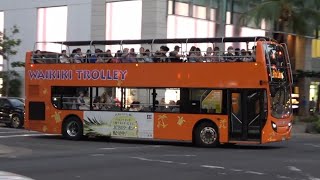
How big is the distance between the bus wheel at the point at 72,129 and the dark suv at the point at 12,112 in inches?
287

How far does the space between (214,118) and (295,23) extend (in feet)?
54.6

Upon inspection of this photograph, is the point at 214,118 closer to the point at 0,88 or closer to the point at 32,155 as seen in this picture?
the point at 32,155

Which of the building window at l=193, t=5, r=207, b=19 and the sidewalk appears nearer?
the sidewalk

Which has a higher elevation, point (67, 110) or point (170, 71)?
point (170, 71)

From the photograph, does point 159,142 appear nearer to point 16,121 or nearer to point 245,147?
point 245,147

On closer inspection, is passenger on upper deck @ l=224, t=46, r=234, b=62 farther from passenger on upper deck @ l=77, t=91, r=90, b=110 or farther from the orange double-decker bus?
passenger on upper deck @ l=77, t=91, r=90, b=110

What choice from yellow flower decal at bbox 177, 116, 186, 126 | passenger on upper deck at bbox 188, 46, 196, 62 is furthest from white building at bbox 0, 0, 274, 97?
yellow flower decal at bbox 177, 116, 186, 126

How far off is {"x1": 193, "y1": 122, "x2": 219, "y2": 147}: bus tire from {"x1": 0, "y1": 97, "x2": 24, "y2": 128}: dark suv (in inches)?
489

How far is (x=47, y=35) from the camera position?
4159 cm

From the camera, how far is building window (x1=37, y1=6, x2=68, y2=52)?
1596 inches

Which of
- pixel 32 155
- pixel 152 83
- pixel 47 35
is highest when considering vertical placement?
pixel 47 35

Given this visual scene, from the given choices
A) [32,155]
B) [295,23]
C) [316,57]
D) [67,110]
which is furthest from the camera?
[316,57]

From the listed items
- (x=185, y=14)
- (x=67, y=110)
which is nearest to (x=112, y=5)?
(x=185, y=14)

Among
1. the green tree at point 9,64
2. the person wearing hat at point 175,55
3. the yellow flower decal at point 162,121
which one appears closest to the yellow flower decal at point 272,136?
the yellow flower decal at point 162,121
